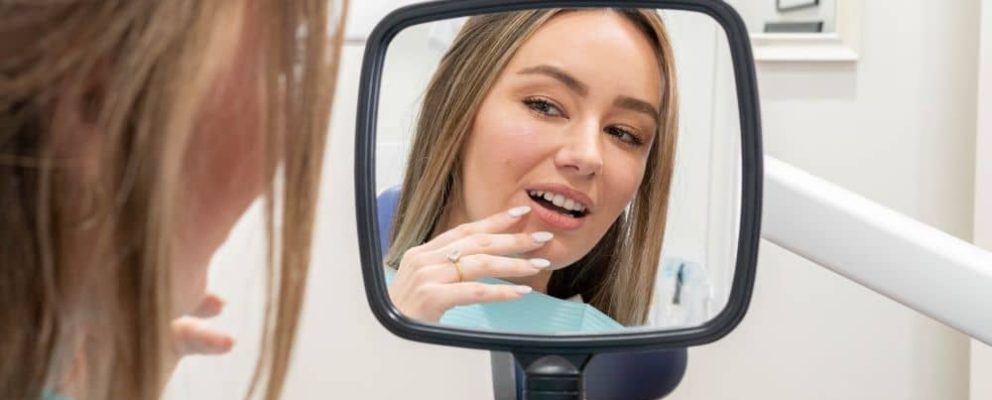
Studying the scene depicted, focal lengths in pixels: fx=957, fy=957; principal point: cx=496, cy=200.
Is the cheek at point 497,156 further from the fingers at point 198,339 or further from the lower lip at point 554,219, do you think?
the fingers at point 198,339

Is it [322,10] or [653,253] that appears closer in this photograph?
[322,10]

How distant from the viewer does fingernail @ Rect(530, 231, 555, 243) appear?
A: 17.6 inches

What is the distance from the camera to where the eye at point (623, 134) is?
0.44 meters

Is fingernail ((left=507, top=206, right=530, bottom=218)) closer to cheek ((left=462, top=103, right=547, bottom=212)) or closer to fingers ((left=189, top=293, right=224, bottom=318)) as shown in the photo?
cheek ((left=462, top=103, right=547, bottom=212))

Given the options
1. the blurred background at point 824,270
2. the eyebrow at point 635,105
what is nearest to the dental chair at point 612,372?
the eyebrow at point 635,105

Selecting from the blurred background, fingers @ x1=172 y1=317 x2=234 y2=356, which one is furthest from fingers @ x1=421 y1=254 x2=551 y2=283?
the blurred background

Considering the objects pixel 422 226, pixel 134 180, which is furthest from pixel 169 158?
pixel 422 226

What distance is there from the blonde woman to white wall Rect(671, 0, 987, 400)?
93 centimetres

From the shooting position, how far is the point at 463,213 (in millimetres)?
456

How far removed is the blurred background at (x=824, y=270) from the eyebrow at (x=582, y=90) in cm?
66

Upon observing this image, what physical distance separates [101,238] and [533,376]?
21cm

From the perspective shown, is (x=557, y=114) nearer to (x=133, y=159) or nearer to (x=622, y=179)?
(x=622, y=179)

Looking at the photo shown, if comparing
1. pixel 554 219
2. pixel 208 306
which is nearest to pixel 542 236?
pixel 554 219

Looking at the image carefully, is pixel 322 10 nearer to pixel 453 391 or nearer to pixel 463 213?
pixel 463 213
